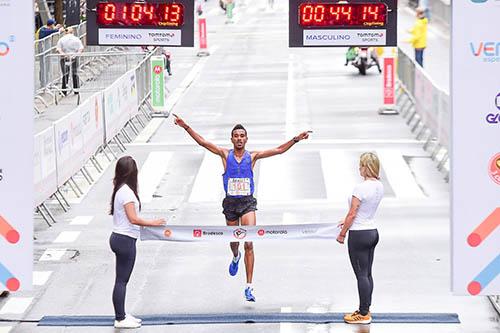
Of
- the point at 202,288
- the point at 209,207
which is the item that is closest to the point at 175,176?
the point at 209,207

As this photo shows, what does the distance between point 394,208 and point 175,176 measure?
5.10 m

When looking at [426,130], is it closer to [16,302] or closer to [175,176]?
[175,176]

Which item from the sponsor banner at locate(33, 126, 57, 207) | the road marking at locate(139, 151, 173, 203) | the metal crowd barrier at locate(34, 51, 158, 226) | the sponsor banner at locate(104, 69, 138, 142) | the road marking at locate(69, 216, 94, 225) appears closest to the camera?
the sponsor banner at locate(33, 126, 57, 207)

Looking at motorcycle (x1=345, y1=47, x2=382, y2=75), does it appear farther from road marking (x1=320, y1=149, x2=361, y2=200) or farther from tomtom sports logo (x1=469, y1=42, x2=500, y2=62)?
tomtom sports logo (x1=469, y1=42, x2=500, y2=62)

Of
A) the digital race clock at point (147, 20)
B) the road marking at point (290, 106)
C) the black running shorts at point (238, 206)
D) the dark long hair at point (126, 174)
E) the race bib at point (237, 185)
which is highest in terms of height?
the digital race clock at point (147, 20)

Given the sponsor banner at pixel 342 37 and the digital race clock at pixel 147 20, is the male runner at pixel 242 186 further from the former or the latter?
the sponsor banner at pixel 342 37

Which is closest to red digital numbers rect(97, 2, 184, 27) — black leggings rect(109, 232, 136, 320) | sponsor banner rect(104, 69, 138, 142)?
black leggings rect(109, 232, 136, 320)

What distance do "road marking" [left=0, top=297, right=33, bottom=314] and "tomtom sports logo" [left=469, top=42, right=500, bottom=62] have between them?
19.3 ft

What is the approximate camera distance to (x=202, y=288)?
1600 centimetres

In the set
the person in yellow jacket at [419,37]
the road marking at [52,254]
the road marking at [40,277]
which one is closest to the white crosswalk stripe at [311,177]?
the road marking at [52,254]

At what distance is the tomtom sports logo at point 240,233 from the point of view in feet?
48.9

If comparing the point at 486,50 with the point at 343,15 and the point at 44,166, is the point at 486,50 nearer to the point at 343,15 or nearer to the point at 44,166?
the point at 343,15

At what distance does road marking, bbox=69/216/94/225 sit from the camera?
20.3 m

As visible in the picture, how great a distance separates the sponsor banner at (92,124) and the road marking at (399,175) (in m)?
5.35
